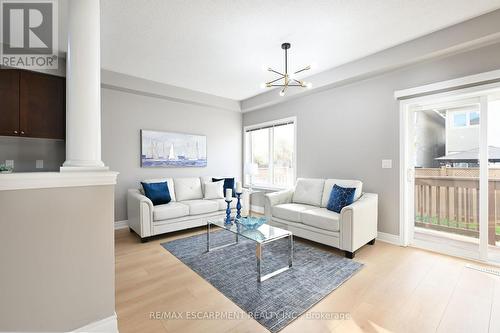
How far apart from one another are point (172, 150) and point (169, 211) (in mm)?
1570

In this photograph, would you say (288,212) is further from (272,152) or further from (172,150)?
(172,150)

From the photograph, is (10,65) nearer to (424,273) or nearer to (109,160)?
(109,160)

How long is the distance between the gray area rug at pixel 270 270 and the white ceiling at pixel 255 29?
2.72 metres

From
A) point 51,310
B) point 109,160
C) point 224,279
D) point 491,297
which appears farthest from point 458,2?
point 109,160

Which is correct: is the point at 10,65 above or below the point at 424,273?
above

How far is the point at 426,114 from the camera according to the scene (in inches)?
124

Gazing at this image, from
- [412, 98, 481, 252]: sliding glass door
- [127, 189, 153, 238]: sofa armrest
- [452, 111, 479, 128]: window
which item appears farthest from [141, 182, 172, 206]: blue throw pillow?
[452, 111, 479, 128]: window

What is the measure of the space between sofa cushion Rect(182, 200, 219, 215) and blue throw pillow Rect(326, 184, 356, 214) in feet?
6.47

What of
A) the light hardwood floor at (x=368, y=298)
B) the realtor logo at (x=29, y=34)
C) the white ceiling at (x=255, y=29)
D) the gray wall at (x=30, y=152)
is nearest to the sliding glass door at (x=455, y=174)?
the light hardwood floor at (x=368, y=298)

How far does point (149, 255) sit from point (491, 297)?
3.50 metres

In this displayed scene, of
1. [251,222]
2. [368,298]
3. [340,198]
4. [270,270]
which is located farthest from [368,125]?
[270,270]

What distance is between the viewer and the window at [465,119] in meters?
2.75

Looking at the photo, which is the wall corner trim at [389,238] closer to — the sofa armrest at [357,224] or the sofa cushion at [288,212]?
the sofa armrest at [357,224]

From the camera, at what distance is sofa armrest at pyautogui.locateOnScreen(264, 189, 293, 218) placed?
371 cm
